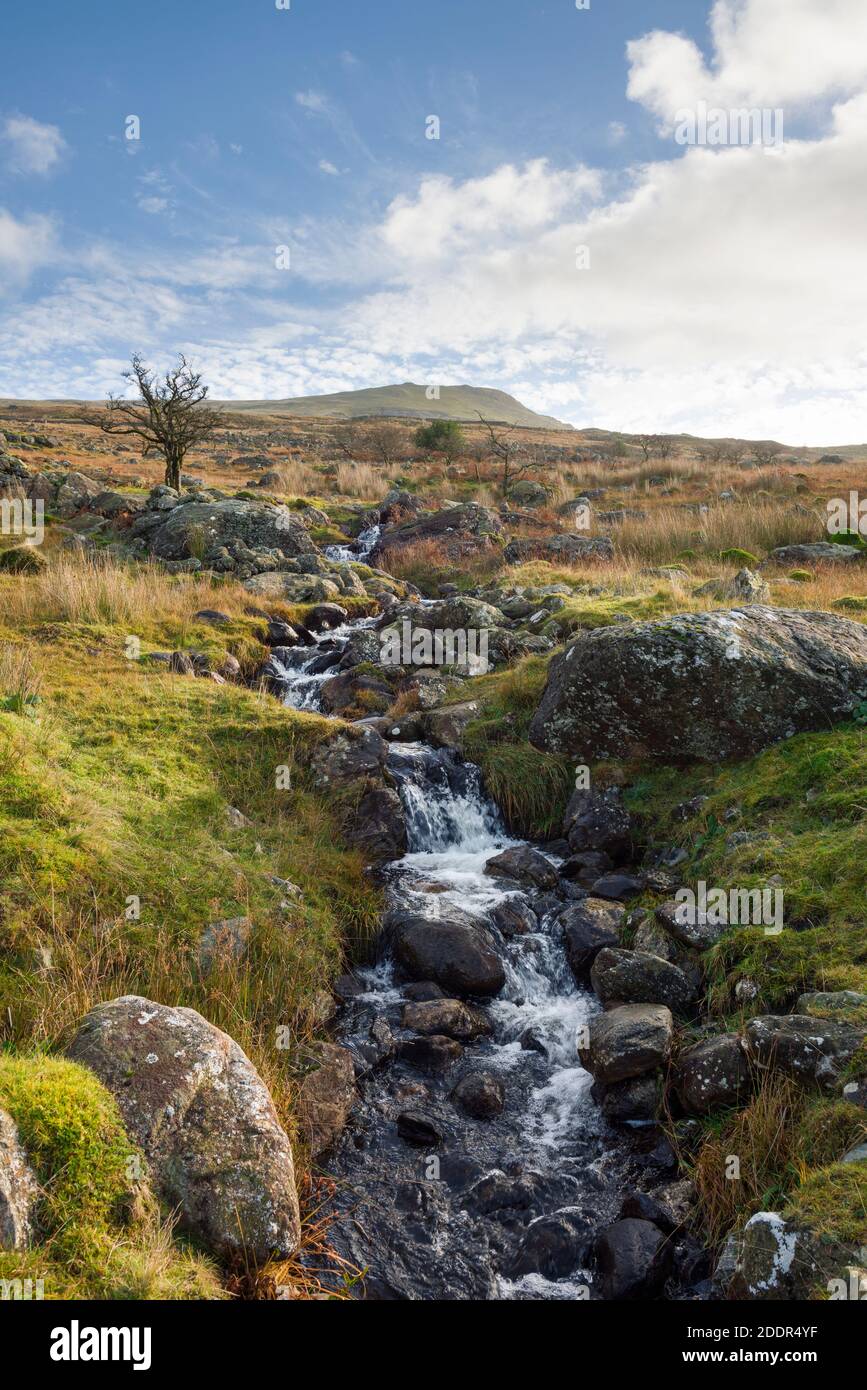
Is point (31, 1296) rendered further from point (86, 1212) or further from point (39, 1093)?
point (39, 1093)

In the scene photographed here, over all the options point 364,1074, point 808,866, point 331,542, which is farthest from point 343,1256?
point 331,542

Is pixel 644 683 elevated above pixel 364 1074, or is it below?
above

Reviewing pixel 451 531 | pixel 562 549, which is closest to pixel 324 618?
pixel 451 531

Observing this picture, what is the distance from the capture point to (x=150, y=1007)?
5.27 metres

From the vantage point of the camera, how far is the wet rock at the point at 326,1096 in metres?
5.95

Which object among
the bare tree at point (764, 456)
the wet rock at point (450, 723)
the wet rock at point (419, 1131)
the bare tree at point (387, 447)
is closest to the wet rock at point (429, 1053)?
the wet rock at point (419, 1131)

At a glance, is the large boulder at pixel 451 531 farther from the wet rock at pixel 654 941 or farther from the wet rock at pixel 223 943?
the wet rock at pixel 223 943

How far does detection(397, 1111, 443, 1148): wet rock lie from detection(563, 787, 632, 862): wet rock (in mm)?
4021

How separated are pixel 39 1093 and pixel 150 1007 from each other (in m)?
0.98

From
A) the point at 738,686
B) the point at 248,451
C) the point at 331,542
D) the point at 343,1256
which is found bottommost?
the point at 343,1256

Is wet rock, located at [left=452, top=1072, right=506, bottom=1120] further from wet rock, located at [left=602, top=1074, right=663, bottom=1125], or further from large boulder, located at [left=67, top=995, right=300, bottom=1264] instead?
large boulder, located at [left=67, top=995, right=300, bottom=1264]

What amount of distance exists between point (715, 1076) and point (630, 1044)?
0.77 metres

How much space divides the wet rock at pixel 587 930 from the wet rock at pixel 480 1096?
1.67 metres

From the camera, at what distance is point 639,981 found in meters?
7.00
